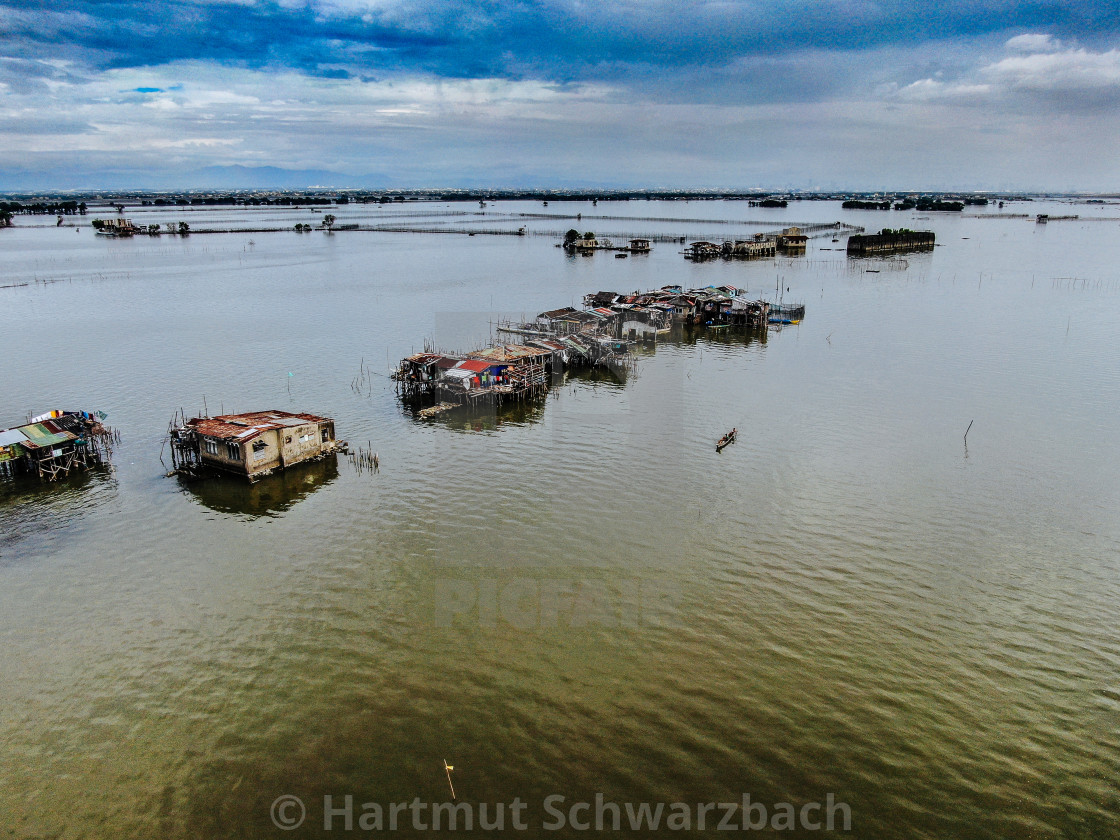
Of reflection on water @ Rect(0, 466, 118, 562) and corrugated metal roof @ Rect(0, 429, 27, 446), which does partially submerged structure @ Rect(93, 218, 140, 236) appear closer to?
corrugated metal roof @ Rect(0, 429, 27, 446)


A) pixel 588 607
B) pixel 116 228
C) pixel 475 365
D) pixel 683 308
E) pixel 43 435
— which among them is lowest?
pixel 588 607

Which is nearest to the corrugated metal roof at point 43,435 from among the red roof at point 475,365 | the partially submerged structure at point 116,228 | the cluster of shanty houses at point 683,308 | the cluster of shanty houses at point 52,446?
the cluster of shanty houses at point 52,446

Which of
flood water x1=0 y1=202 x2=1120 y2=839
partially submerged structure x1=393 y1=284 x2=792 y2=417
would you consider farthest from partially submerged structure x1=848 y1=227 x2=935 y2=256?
flood water x1=0 y1=202 x2=1120 y2=839

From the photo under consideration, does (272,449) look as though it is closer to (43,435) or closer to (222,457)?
(222,457)

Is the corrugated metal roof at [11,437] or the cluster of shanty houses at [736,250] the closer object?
the corrugated metal roof at [11,437]

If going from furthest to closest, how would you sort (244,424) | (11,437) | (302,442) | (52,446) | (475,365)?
(475,365)
(302,442)
(244,424)
(52,446)
(11,437)

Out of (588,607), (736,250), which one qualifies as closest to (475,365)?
(588,607)

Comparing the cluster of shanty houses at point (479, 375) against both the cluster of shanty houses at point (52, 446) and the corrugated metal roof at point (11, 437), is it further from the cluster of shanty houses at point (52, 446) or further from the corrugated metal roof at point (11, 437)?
the corrugated metal roof at point (11, 437)
